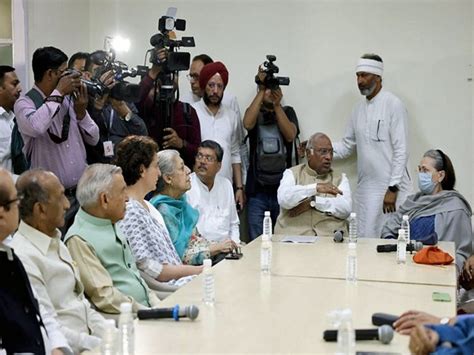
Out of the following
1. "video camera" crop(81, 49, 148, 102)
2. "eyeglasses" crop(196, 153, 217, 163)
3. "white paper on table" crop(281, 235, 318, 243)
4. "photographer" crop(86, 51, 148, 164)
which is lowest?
"white paper on table" crop(281, 235, 318, 243)

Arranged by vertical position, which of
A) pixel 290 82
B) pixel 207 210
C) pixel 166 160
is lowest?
pixel 207 210

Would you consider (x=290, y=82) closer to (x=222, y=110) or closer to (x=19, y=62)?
(x=222, y=110)

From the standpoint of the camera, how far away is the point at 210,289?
249 centimetres

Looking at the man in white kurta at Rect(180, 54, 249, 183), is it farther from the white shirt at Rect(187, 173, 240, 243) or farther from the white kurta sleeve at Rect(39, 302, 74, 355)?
the white kurta sleeve at Rect(39, 302, 74, 355)

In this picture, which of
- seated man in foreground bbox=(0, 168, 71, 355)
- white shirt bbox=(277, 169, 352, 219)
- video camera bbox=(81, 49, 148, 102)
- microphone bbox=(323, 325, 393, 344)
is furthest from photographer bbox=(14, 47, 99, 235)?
microphone bbox=(323, 325, 393, 344)

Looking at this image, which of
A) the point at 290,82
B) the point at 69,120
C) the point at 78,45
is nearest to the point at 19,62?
the point at 78,45

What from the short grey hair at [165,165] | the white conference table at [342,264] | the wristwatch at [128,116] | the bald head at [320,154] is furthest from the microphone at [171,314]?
the bald head at [320,154]

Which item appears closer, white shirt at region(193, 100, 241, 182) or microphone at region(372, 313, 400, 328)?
microphone at region(372, 313, 400, 328)

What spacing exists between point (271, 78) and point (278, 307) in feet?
10.1

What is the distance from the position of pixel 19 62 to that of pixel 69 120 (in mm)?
1301

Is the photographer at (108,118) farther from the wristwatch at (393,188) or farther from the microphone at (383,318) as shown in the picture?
the microphone at (383,318)

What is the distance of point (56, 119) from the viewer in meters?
3.84

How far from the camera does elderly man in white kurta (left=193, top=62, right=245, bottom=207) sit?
5145mm

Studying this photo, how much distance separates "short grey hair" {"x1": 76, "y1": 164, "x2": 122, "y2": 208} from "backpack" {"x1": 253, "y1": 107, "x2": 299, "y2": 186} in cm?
261
